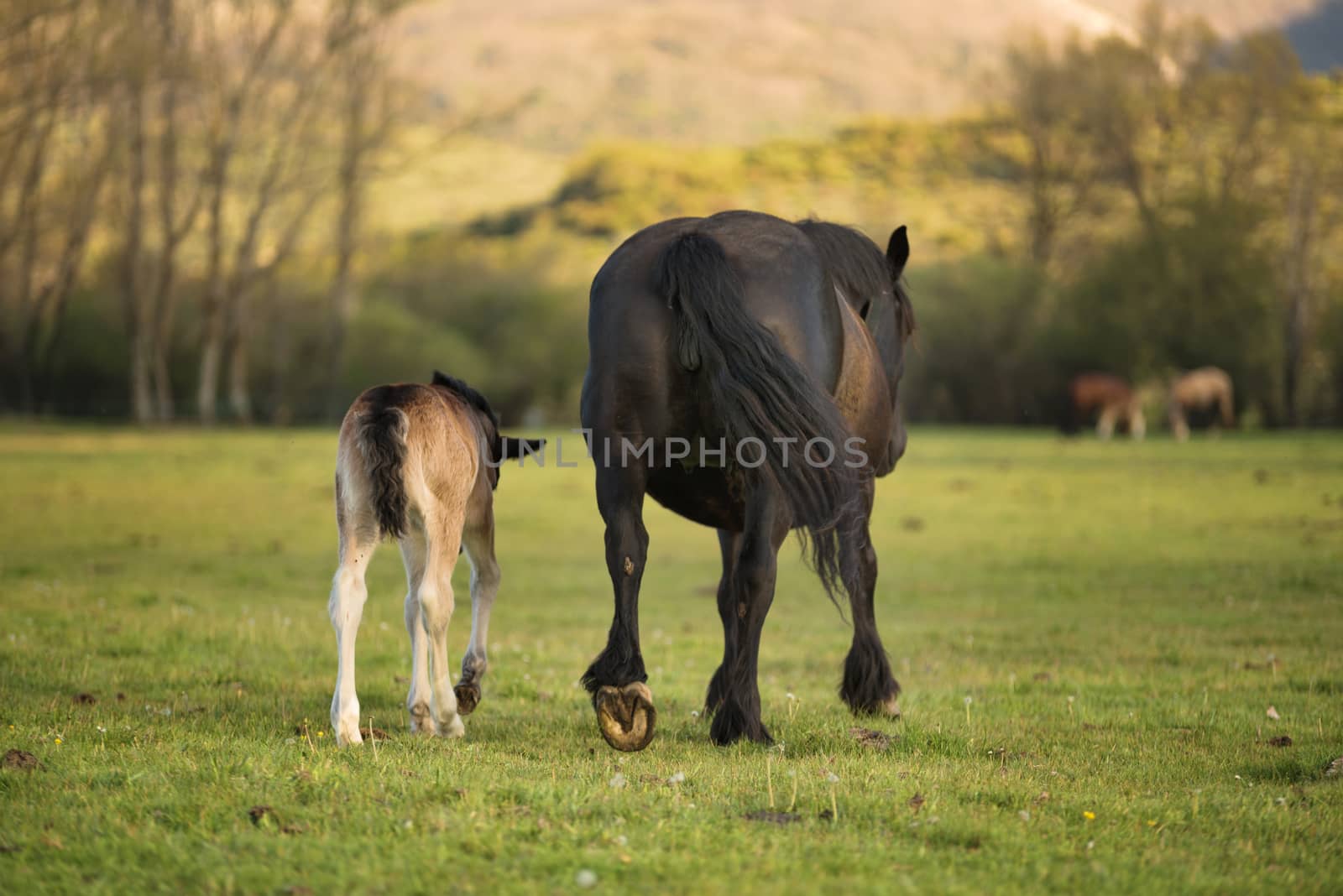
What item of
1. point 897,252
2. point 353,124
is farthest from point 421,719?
point 353,124

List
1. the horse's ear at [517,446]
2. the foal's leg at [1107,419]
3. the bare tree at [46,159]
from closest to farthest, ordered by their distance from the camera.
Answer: the horse's ear at [517,446] < the bare tree at [46,159] < the foal's leg at [1107,419]

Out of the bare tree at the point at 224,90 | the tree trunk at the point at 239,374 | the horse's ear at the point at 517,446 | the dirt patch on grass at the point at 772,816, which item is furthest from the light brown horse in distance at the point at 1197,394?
the dirt patch on grass at the point at 772,816

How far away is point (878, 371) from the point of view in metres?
6.68

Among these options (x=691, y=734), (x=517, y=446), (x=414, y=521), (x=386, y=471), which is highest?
(x=517, y=446)

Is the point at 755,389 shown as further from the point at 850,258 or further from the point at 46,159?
the point at 46,159

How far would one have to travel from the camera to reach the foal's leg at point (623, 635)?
17.9 feet

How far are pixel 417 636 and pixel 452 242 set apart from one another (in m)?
59.8

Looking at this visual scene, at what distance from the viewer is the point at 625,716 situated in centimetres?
Result: 544

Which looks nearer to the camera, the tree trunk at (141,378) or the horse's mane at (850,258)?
the horse's mane at (850,258)

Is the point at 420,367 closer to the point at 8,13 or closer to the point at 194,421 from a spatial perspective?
the point at 194,421

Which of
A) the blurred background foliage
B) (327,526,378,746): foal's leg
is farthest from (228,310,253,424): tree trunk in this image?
(327,526,378,746): foal's leg

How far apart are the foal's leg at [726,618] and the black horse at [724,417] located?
0.02 metres

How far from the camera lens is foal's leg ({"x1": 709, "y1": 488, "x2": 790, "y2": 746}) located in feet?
18.5

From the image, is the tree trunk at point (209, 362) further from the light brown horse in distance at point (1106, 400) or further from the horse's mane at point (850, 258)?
the horse's mane at point (850, 258)
